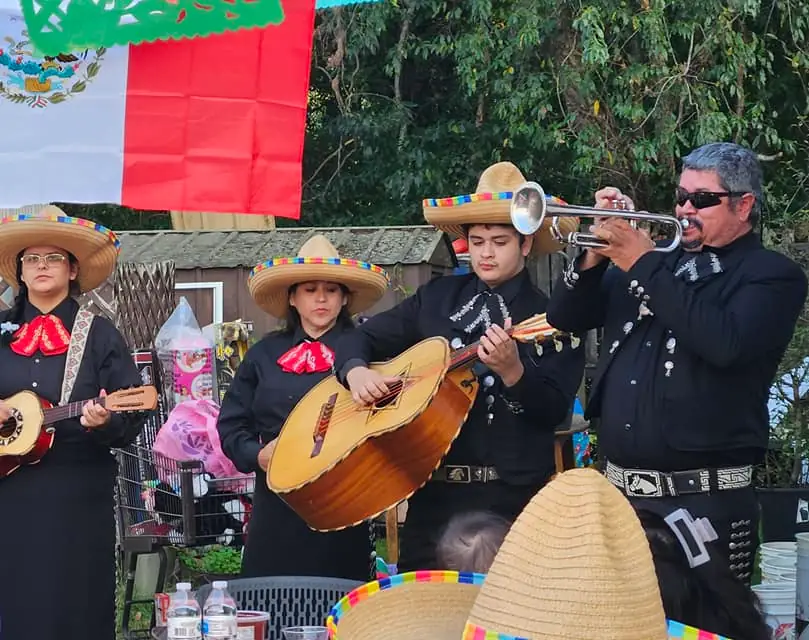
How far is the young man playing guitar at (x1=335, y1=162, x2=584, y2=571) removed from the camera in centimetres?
393

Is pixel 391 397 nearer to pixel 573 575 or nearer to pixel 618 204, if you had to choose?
pixel 618 204

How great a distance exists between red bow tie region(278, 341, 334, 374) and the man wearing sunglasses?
1.48 meters

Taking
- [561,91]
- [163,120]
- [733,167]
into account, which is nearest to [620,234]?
[733,167]

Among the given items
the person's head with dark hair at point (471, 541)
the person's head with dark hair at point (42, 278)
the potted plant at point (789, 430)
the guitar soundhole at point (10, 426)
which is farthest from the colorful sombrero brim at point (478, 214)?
the potted plant at point (789, 430)

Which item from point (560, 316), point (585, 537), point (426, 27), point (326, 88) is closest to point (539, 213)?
point (560, 316)

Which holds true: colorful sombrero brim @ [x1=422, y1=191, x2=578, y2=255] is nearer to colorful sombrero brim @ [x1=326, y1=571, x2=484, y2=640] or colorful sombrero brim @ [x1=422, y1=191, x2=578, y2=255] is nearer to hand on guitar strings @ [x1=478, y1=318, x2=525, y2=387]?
hand on guitar strings @ [x1=478, y1=318, x2=525, y2=387]

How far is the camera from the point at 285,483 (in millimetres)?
4023

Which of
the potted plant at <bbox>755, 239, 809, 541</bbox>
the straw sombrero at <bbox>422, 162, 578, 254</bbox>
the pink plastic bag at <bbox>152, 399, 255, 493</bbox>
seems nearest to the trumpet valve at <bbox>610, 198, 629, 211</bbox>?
the straw sombrero at <bbox>422, 162, 578, 254</bbox>

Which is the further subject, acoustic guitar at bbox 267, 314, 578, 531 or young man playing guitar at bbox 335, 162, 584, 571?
young man playing guitar at bbox 335, 162, 584, 571

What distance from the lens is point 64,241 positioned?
4.63 meters

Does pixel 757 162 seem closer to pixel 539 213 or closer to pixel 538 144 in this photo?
pixel 539 213

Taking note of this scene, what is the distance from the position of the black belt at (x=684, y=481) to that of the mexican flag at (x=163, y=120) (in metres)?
2.57

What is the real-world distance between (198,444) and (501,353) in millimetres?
2466

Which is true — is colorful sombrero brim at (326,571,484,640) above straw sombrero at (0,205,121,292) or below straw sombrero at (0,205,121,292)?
below
